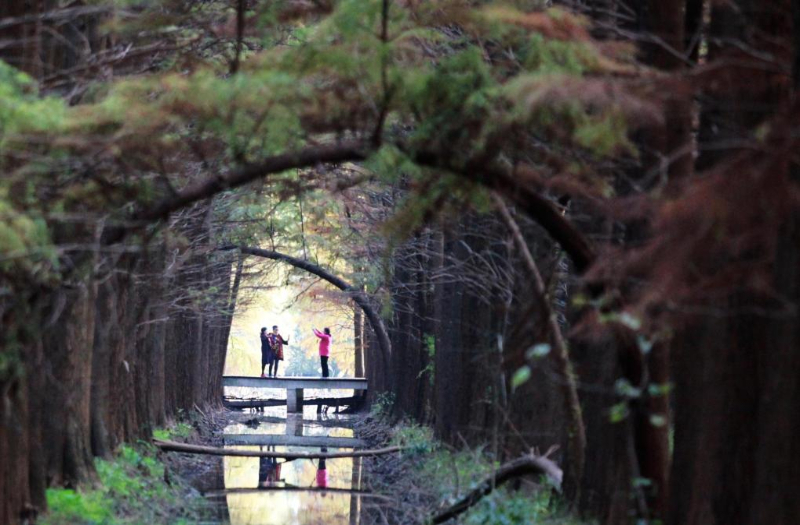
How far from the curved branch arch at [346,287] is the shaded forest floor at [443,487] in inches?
298

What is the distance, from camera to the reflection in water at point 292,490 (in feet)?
59.7

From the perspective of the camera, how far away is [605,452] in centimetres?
1252

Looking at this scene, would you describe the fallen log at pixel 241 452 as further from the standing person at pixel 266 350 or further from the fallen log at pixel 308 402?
the fallen log at pixel 308 402

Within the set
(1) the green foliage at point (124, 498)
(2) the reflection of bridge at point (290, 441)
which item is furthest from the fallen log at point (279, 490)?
(2) the reflection of bridge at point (290, 441)

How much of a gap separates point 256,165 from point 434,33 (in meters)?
2.03

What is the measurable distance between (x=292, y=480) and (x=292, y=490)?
2.19m

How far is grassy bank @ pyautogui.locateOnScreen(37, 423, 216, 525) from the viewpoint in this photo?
1409cm

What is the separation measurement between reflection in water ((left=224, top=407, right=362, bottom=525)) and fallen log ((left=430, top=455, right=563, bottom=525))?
107 inches

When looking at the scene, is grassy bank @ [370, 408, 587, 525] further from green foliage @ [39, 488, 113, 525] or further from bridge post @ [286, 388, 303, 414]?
bridge post @ [286, 388, 303, 414]

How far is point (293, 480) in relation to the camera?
24.7 m

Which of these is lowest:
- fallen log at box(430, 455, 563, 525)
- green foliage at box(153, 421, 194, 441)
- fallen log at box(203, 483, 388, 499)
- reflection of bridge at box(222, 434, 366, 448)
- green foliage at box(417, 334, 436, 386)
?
reflection of bridge at box(222, 434, 366, 448)

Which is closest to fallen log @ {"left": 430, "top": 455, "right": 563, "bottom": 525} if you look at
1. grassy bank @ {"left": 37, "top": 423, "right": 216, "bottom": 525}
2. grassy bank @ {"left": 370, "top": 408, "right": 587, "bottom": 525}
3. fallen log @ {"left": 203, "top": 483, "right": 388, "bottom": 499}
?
grassy bank @ {"left": 370, "top": 408, "right": 587, "bottom": 525}

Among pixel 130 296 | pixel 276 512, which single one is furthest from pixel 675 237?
pixel 130 296

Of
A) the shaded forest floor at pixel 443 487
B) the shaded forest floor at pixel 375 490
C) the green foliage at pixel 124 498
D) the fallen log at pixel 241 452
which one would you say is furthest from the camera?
the fallen log at pixel 241 452
